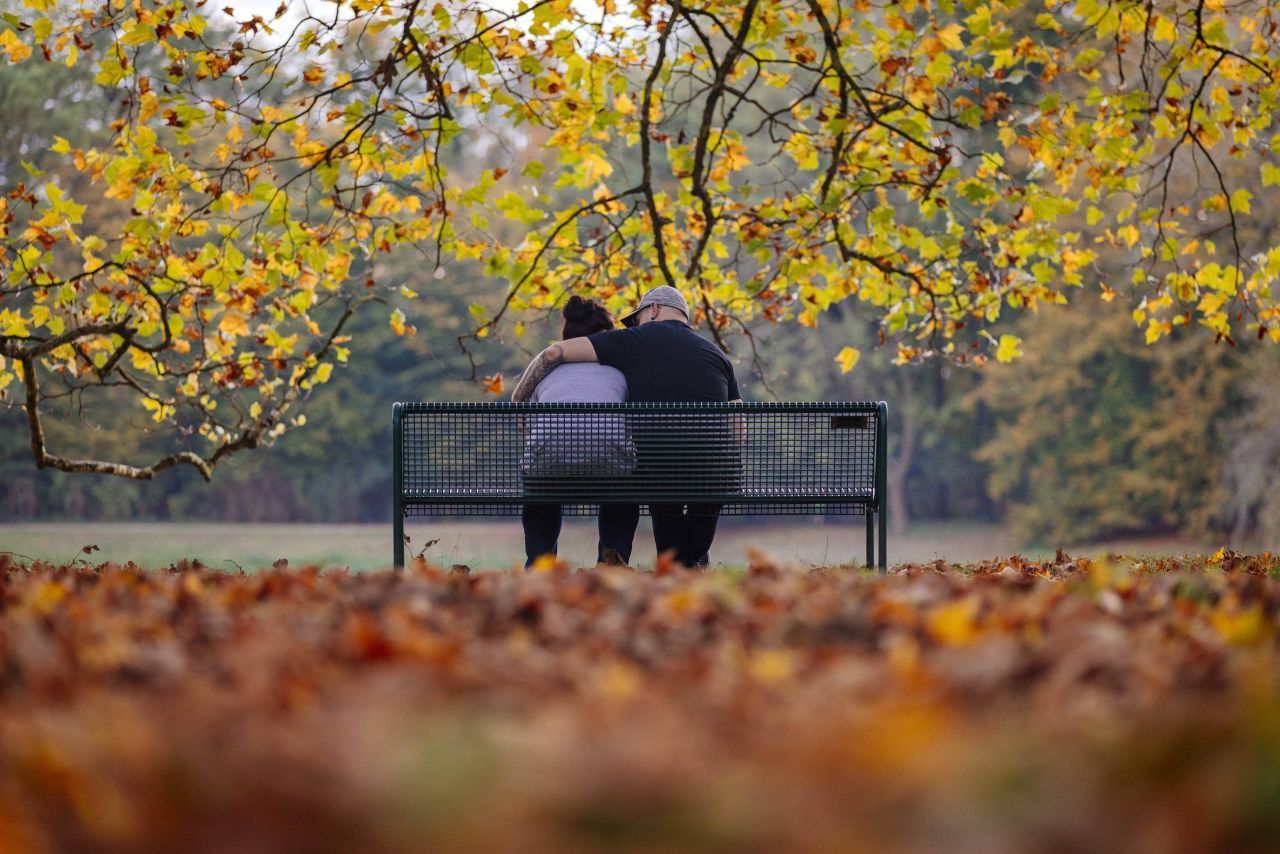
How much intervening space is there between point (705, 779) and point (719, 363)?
489cm

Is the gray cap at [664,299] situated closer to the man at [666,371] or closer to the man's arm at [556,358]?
the man at [666,371]

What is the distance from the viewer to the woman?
18.6ft

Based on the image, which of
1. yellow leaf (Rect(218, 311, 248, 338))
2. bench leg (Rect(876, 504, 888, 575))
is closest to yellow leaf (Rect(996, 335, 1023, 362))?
bench leg (Rect(876, 504, 888, 575))

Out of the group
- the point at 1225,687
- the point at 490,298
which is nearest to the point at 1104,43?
the point at 490,298

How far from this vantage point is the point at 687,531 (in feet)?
20.3

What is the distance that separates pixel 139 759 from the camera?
1.59 metres

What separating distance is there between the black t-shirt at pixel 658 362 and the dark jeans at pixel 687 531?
49 centimetres

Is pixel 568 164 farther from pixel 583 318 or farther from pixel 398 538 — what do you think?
pixel 398 538

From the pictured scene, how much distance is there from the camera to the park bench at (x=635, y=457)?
5.67 m

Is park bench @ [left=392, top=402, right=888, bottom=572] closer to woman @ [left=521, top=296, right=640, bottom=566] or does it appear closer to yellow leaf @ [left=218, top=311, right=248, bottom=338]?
woman @ [left=521, top=296, right=640, bottom=566]

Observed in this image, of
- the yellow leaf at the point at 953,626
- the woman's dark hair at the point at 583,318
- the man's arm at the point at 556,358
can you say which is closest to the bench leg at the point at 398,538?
the man's arm at the point at 556,358

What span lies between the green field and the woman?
62.1 ft

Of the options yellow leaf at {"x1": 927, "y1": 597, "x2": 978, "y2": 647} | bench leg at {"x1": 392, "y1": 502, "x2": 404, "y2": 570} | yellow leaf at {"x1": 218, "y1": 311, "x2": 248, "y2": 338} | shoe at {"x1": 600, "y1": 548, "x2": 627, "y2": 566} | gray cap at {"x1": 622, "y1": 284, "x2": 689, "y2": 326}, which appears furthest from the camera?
yellow leaf at {"x1": 218, "y1": 311, "x2": 248, "y2": 338}

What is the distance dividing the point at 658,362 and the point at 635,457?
1.88 ft
